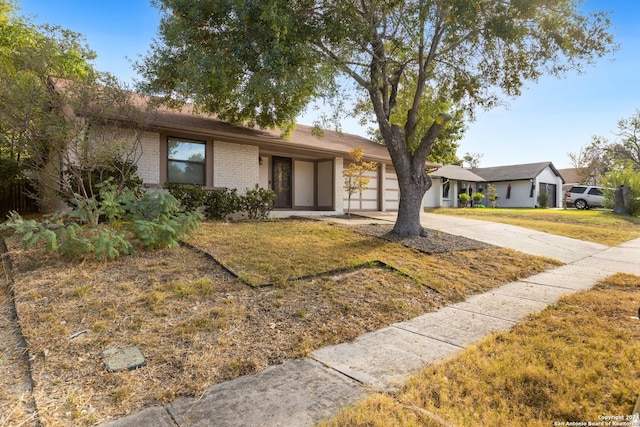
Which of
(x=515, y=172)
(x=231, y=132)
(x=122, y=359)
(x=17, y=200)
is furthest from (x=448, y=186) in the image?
(x=122, y=359)

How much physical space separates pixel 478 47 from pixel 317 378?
905cm

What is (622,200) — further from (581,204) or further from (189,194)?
(189,194)

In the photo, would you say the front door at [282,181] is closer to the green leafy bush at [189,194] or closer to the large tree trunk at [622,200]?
the green leafy bush at [189,194]

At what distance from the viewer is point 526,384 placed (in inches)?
108

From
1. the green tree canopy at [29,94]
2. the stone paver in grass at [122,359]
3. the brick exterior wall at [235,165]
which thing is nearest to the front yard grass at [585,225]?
the brick exterior wall at [235,165]

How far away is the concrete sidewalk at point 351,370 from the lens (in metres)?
2.45

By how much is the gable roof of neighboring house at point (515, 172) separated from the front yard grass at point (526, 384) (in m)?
30.9

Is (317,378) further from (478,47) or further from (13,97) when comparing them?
(478,47)

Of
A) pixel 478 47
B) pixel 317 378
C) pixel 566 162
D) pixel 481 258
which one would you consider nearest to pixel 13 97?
pixel 317 378

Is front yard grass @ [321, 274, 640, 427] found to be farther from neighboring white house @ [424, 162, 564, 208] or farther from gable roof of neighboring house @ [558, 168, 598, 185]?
gable roof of neighboring house @ [558, 168, 598, 185]

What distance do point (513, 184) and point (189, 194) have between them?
30.4 meters

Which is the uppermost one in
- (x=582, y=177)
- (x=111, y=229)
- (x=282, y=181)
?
(x=582, y=177)

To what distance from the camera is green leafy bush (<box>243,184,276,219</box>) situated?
1137cm

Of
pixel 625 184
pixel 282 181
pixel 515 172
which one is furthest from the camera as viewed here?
pixel 515 172
